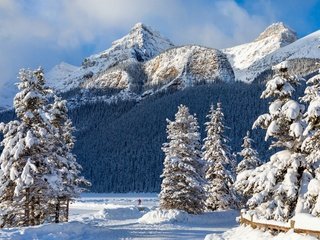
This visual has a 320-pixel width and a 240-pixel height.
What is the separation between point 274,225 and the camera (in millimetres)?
17516

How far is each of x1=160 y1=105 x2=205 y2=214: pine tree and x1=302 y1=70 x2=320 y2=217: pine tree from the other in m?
18.8

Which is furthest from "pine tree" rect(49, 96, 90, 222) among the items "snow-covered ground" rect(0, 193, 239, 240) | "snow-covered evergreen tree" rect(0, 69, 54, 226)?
"snow-covered ground" rect(0, 193, 239, 240)

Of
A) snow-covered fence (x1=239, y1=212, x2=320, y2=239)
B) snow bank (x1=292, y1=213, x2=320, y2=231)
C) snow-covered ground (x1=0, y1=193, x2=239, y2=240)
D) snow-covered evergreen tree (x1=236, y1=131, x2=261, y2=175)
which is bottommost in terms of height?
snow-covered ground (x1=0, y1=193, x2=239, y2=240)

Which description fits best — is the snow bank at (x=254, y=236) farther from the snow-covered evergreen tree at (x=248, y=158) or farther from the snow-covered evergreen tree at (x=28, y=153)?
the snow-covered evergreen tree at (x=248, y=158)

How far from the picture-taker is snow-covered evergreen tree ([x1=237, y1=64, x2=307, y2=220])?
1919 cm

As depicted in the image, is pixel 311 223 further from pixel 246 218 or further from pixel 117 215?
pixel 117 215

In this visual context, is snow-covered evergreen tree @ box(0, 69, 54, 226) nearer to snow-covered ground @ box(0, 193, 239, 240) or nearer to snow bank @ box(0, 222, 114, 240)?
snow-covered ground @ box(0, 193, 239, 240)

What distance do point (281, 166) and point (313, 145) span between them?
6.77ft

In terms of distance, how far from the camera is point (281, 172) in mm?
19938

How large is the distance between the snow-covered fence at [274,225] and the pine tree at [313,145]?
1.13 m

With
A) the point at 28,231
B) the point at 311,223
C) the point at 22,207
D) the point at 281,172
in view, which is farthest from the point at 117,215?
the point at 311,223

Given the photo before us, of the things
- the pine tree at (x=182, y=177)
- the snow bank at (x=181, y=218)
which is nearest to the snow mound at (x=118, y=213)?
the pine tree at (x=182, y=177)

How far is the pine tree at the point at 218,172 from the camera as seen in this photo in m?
43.4

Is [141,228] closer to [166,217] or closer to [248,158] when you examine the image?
[166,217]
